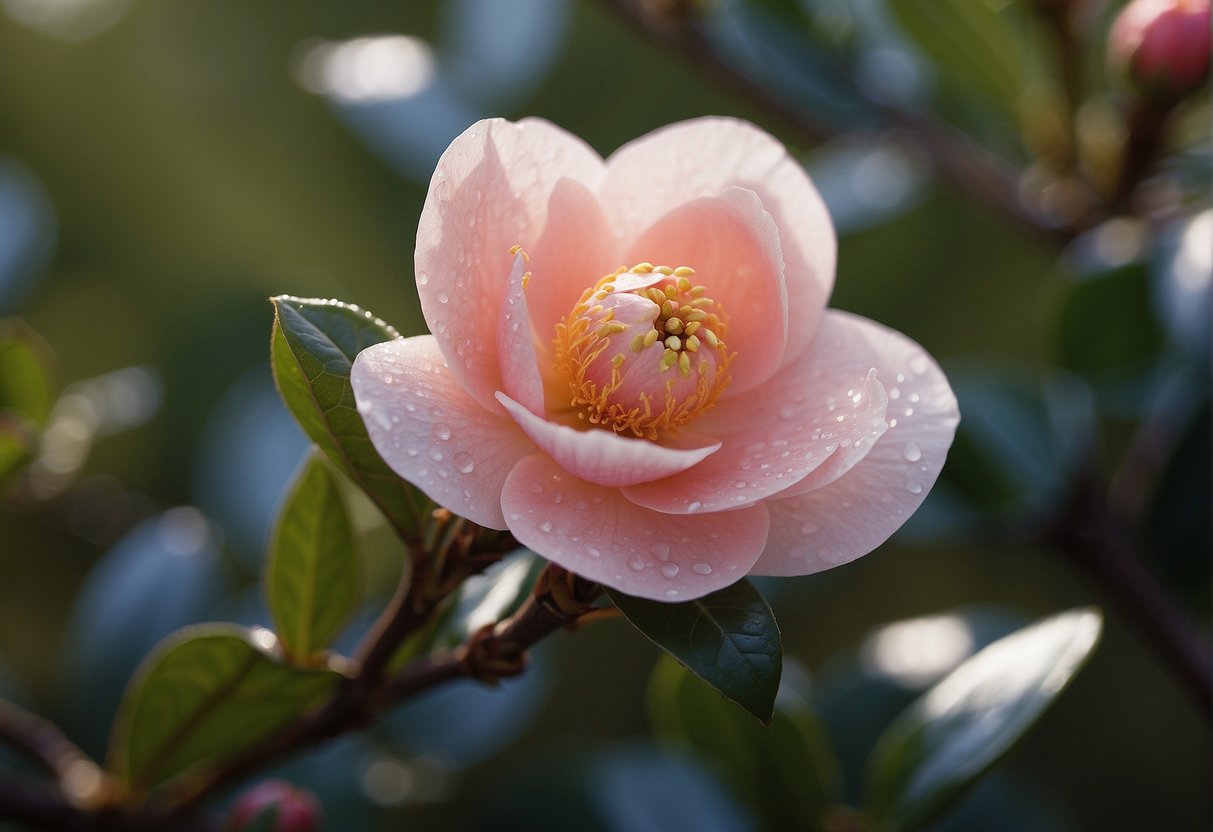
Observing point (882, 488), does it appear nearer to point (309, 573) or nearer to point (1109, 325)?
point (309, 573)

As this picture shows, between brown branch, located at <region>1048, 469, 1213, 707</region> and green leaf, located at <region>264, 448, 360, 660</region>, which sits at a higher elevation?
brown branch, located at <region>1048, 469, 1213, 707</region>

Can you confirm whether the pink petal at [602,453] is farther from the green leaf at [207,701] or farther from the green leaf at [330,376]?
the green leaf at [207,701]

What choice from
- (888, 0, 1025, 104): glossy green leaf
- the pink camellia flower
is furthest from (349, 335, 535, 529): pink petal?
(888, 0, 1025, 104): glossy green leaf

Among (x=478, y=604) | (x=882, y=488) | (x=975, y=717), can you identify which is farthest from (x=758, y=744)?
(x=882, y=488)

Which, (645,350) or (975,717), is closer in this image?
(645,350)

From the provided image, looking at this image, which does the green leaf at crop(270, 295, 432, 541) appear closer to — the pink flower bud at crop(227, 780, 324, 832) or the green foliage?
the pink flower bud at crop(227, 780, 324, 832)

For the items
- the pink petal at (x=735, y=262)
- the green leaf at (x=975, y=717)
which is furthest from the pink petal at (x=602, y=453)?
the green leaf at (x=975, y=717)
